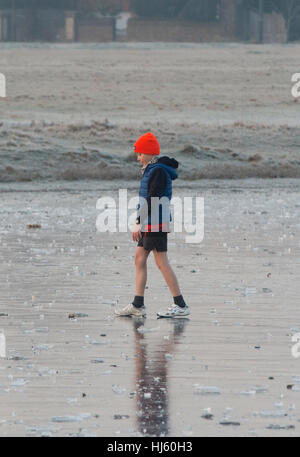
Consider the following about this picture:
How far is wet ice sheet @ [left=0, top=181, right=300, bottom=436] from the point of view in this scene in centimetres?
771

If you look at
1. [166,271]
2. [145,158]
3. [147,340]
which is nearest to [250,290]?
[166,271]

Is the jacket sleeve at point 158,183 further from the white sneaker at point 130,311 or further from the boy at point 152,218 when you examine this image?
the white sneaker at point 130,311

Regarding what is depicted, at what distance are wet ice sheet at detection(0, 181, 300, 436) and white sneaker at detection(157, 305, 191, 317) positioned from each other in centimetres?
10

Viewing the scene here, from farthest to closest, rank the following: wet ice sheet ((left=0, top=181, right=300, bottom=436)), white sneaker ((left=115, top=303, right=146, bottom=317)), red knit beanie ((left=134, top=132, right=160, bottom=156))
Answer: white sneaker ((left=115, top=303, right=146, bottom=317)) < red knit beanie ((left=134, top=132, right=160, bottom=156)) < wet ice sheet ((left=0, top=181, right=300, bottom=436))

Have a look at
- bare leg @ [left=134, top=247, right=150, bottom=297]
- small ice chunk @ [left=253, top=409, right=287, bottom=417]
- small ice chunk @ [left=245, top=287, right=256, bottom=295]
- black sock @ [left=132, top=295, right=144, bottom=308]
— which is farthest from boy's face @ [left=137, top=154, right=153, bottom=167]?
small ice chunk @ [left=253, top=409, right=287, bottom=417]

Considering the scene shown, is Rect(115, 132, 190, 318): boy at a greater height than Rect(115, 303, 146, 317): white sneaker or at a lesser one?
greater

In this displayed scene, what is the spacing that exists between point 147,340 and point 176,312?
36.6 inches

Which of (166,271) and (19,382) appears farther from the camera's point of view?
(166,271)

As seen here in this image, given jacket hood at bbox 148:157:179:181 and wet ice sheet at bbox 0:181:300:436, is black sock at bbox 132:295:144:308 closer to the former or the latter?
wet ice sheet at bbox 0:181:300:436

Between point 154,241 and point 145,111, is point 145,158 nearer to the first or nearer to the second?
point 154,241

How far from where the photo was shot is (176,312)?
10.9 m

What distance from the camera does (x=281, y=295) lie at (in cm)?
1212
